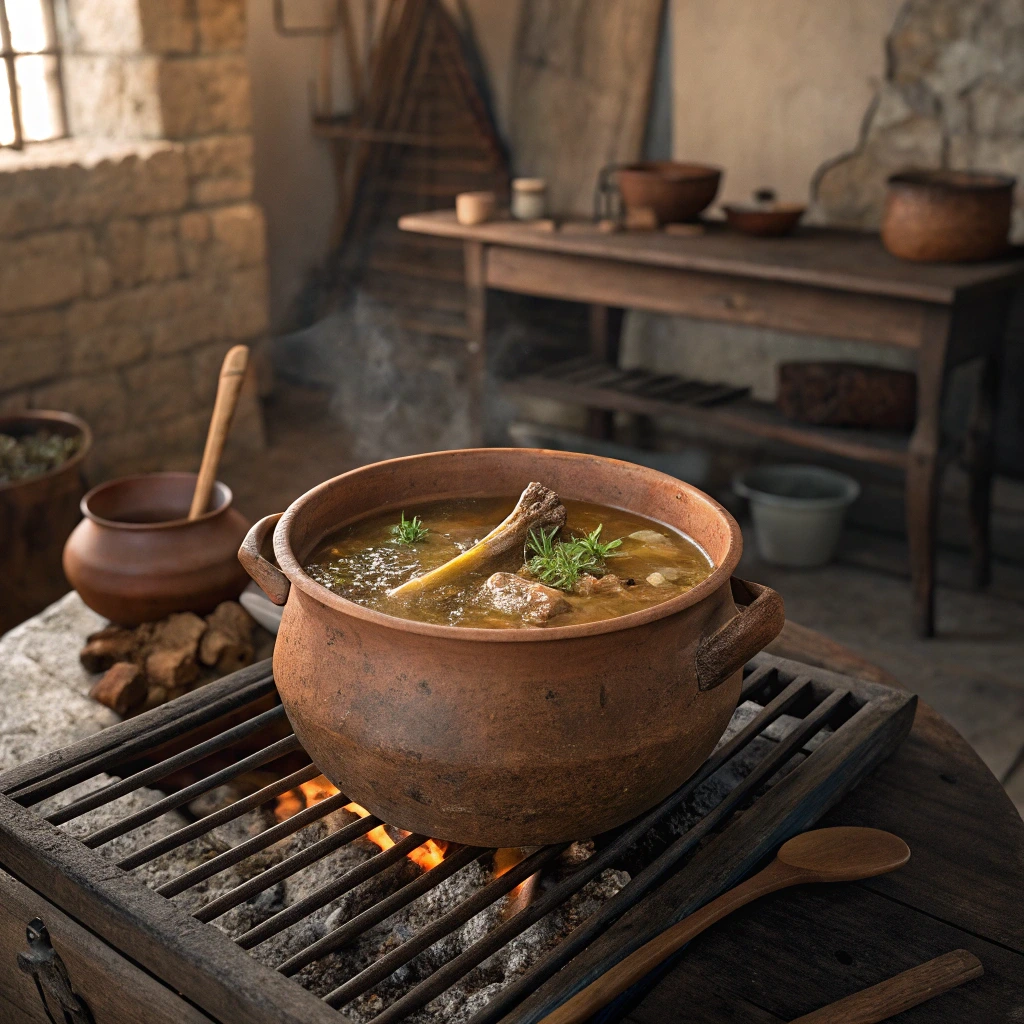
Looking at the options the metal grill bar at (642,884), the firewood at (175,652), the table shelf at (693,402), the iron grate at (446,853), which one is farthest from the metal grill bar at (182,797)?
the table shelf at (693,402)

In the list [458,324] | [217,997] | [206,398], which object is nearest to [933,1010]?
[217,997]

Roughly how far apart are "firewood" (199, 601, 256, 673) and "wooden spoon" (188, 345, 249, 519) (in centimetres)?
19

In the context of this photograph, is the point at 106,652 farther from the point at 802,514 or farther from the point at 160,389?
the point at 160,389

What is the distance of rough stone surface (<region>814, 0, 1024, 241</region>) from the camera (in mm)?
4059

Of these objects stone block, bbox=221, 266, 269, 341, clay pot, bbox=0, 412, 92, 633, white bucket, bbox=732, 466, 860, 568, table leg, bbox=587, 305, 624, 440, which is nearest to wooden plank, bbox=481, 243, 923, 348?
table leg, bbox=587, 305, 624, 440

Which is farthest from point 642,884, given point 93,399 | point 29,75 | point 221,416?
point 29,75

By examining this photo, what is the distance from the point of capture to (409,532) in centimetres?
151

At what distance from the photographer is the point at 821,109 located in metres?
4.51

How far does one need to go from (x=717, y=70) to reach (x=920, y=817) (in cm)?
391

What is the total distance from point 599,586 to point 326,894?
466 mm

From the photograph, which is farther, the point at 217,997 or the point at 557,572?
the point at 557,572

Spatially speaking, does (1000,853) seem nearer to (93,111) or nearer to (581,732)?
(581,732)

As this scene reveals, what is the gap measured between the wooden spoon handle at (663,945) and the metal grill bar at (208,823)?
48 centimetres

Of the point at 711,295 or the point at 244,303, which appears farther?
the point at 244,303
